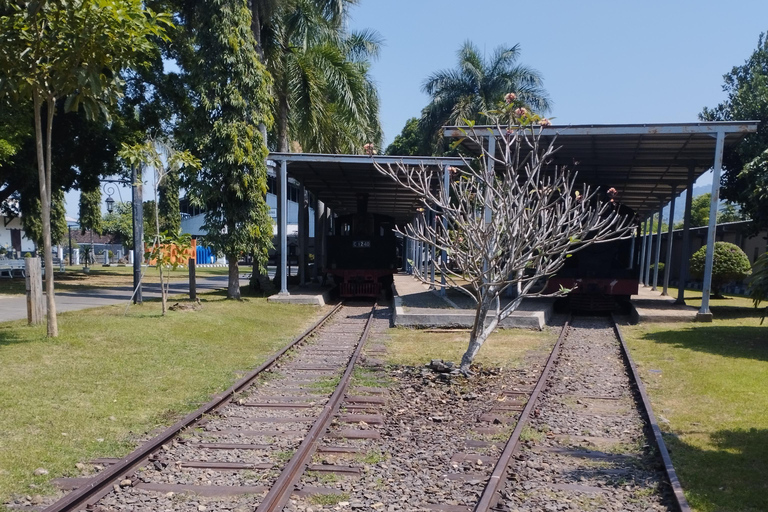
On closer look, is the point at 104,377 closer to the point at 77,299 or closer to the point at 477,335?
the point at 477,335

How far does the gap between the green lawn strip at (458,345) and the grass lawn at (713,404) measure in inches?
70.9

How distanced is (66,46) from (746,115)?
20.1 meters

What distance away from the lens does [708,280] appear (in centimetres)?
1400

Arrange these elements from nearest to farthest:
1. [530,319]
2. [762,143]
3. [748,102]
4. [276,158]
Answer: [530,319] → [276,158] → [762,143] → [748,102]

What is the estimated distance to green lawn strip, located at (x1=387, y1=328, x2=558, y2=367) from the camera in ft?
32.8

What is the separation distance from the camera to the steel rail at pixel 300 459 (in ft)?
14.4

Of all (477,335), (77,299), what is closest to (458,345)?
(477,335)

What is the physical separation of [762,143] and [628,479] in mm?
17721

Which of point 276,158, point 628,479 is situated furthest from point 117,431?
point 276,158

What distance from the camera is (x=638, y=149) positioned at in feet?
53.7

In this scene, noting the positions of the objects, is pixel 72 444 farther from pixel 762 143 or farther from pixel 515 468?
pixel 762 143

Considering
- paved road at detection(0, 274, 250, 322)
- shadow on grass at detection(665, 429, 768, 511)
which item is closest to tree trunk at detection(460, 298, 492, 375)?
shadow on grass at detection(665, 429, 768, 511)

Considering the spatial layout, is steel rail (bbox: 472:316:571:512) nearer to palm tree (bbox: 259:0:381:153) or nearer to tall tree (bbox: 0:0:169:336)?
tall tree (bbox: 0:0:169:336)

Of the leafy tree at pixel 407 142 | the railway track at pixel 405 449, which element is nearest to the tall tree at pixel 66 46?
the railway track at pixel 405 449
